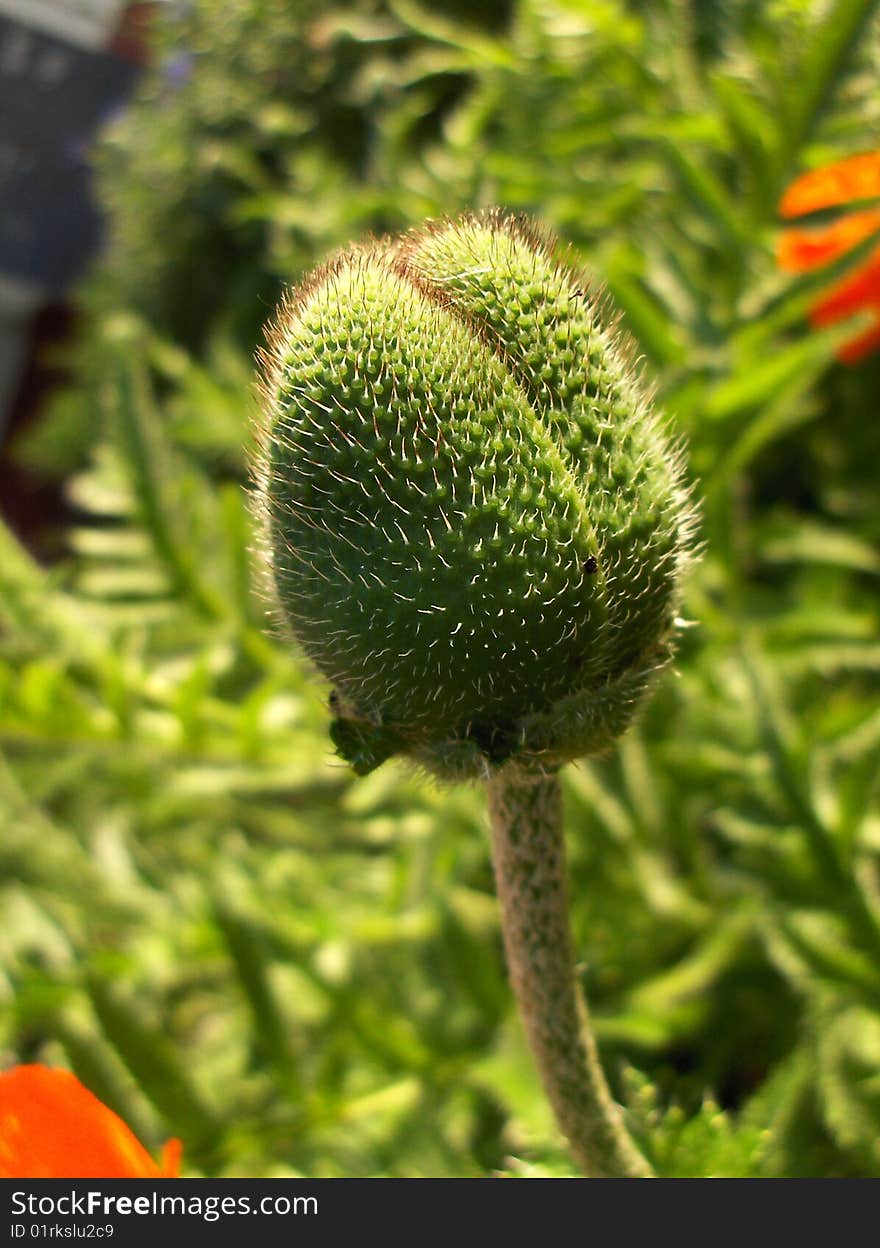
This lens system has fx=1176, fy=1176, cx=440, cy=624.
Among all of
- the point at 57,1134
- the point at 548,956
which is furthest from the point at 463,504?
the point at 57,1134

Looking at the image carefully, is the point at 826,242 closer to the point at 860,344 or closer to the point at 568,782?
the point at 860,344

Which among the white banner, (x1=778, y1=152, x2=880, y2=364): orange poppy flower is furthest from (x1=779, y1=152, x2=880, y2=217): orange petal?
the white banner

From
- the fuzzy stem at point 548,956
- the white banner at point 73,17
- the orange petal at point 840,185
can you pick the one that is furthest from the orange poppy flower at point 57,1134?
the white banner at point 73,17

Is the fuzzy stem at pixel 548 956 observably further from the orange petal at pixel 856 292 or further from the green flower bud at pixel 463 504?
the orange petal at pixel 856 292

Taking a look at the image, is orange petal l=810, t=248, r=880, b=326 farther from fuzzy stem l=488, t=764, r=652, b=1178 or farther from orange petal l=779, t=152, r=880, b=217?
fuzzy stem l=488, t=764, r=652, b=1178
